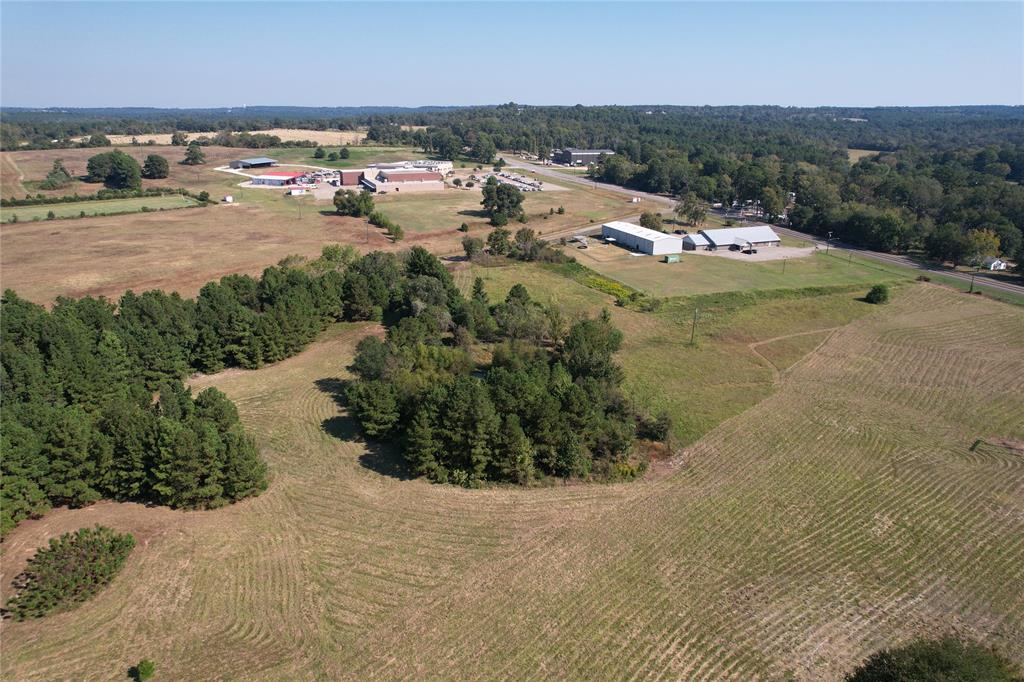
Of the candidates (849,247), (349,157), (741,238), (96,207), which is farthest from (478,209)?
(349,157)

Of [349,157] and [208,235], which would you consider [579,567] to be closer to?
[208,235]

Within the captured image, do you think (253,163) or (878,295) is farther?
(253,163)

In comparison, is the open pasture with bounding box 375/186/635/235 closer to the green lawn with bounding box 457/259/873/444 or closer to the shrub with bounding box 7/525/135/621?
the green lawn with bounding box 457/259/873/444

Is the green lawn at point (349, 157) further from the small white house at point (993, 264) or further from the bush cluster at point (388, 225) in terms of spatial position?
the small white house at point (993, 264)

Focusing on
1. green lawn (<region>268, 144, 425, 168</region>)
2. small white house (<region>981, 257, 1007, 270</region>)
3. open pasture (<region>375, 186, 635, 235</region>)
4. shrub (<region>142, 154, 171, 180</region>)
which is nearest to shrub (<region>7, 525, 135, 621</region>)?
open pasture (<region>375, 186, 635, 235</region>)

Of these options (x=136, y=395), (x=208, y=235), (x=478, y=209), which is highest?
(x=478, y=209)

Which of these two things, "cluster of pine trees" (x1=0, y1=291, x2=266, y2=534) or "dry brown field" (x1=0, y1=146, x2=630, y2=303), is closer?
"cluster of pine trees" (x1=0, y1=291, x2=266, y2=534)

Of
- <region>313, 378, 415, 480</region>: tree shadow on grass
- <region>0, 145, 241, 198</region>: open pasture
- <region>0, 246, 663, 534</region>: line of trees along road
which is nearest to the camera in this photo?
<region>0, 246, 663, 534</region>: line of trees along road
